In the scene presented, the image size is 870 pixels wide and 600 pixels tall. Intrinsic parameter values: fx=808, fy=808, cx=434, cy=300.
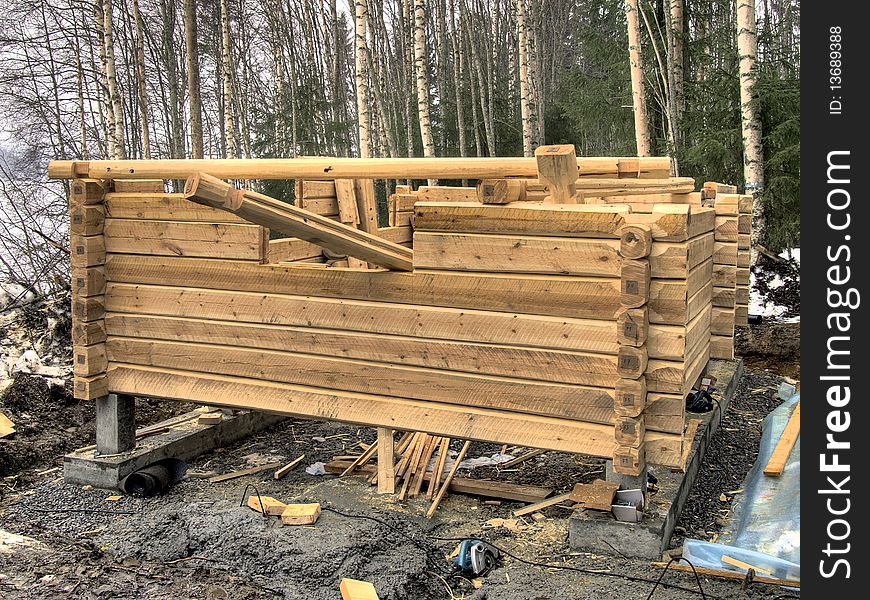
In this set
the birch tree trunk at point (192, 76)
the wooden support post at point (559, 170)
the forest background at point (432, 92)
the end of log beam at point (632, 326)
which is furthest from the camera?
the birch tree trunk at point (192, 76)

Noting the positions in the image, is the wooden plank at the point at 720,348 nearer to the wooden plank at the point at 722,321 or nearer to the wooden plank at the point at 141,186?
the wooden plank at the point at 722,321

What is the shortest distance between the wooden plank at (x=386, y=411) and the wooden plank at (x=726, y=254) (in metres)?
4.41

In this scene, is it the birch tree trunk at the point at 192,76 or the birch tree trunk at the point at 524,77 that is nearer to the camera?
the birch tree trunk at the point at 192,76

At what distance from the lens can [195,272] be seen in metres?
5.92

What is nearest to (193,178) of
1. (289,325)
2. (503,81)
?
(289,325)

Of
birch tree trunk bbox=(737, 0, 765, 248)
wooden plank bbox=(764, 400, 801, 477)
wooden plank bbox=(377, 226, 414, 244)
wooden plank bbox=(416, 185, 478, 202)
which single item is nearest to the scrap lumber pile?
wooden plank bbox=(764, 400, 801, 477)

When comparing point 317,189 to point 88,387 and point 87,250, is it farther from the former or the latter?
point 88,387

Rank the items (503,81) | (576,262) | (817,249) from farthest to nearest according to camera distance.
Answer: (503,81), (576,262), (817,249)

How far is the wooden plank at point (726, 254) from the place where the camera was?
858 centimetres

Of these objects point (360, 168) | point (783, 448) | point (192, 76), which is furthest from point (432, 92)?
point (360, 168)

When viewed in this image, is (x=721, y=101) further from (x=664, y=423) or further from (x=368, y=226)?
(x=664, y=423)

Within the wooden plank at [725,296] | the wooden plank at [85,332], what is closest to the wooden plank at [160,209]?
the wooden plank at [85,332]

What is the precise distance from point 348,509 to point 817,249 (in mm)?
3469

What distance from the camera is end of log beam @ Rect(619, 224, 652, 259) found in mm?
4445
